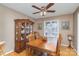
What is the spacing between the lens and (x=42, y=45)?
1522 mm

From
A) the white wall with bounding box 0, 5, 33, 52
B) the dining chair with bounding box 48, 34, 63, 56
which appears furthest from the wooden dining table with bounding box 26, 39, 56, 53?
the white wall with bounding box 0, 5, 33, 52

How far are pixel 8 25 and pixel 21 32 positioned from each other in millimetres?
200

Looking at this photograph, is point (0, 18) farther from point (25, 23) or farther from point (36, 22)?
point (36, 22)

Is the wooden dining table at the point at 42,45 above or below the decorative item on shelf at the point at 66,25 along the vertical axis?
below

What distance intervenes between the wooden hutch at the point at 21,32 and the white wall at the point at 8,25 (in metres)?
0.05

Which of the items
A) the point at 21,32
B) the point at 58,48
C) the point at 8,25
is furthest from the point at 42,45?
the point at 8,25

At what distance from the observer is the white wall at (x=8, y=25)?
4.81 feet

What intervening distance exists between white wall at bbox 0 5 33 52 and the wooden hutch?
5 centimetres

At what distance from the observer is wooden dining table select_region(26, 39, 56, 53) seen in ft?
4.91

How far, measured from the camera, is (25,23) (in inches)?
60.7

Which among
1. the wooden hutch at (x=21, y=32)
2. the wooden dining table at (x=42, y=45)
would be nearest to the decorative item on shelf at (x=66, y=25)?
the wooden dining table at (x=42, y=45)

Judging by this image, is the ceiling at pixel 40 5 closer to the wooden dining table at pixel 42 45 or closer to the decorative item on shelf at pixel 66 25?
the decorative item on shelf at pixel 66 25

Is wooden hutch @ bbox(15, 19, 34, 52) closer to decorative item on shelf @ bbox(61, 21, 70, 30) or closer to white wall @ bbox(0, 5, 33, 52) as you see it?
white wall @ bbox(0, 5, 33, 52)

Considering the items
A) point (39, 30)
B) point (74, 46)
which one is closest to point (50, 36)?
point (39, 30)
